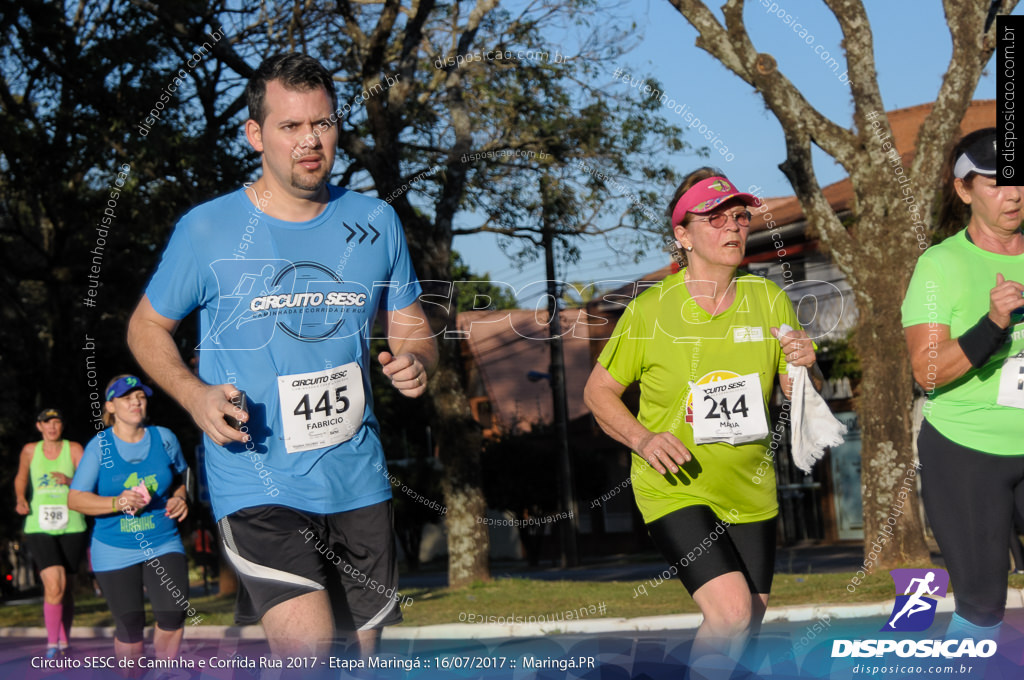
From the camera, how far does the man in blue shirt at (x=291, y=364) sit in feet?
12.2

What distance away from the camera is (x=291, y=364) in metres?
3.79

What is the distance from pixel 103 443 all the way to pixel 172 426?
17.6 meters

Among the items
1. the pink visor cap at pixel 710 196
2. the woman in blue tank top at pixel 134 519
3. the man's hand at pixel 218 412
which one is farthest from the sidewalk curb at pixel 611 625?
the man's hand at pixel 218 412

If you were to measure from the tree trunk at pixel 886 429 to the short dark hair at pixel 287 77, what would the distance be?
970 cm

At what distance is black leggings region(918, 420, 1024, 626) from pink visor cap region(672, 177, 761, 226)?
1.31 metres

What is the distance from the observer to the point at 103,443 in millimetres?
7555

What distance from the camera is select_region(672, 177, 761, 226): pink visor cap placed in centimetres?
491

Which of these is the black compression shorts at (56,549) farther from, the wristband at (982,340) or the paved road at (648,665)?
the wristband at (982,340)

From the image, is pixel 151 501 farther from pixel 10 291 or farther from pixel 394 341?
pixel 10 291

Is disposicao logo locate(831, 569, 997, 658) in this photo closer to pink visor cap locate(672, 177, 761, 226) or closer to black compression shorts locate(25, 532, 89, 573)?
pink visor cap locate(672, 177, 761, 226)

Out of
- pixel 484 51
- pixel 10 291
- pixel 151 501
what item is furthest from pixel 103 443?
pixel 10 291

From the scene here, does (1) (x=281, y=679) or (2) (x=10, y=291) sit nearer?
(1) (x=281, y=679)

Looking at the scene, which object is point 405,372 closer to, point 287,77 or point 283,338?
point 283,338

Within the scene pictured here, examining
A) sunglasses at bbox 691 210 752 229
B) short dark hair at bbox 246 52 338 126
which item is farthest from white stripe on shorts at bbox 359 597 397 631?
sunglasses at bbox 691 210 752 229
